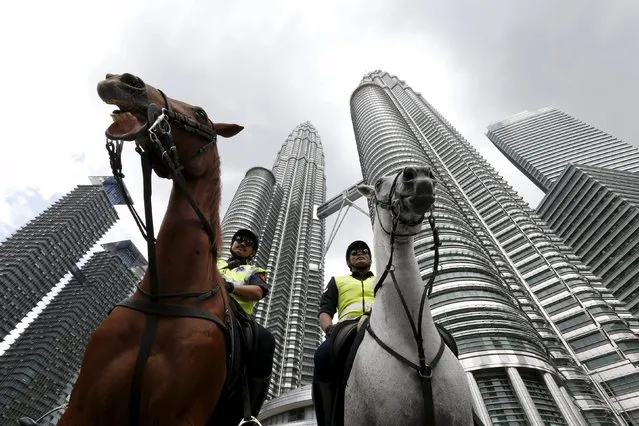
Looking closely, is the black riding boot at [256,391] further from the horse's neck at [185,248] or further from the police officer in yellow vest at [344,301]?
the horse's neck at [185,248]

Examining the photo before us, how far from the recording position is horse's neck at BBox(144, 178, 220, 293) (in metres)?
2.99

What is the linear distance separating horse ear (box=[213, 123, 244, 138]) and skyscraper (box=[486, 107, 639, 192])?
135720 mm

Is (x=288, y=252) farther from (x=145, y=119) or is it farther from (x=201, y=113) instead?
(x=145, y=119)

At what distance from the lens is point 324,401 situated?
13.0 feet

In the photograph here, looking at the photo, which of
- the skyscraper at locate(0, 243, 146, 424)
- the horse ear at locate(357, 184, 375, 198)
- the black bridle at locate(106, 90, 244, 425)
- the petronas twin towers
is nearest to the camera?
the black bridle at locate(106, 90, 244, 425)

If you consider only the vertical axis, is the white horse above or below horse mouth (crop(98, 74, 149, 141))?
below

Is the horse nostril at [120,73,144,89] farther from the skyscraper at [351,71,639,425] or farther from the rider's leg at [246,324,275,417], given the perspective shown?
the skyscraper at [351,71,639,425]

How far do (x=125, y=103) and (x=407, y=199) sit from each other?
2.69 m

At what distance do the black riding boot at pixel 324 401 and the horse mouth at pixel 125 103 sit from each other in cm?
328

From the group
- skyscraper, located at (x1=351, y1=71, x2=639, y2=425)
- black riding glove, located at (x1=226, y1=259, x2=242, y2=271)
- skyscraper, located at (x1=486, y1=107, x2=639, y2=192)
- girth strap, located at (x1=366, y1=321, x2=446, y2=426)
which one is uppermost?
skyscraper, located at (x1=486, y1=107, x2=639, y2=192)

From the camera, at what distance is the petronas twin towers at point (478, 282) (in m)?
38.8

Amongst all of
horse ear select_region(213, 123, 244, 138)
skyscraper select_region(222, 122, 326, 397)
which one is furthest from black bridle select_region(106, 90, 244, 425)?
skyscraper select_region(222, 122, 326, 397)

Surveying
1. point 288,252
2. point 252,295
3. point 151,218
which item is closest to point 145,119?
point 151,218

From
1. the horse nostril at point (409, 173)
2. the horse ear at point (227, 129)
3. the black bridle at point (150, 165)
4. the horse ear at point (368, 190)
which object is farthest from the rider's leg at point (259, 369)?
the horse nostril at point (409, 173)
